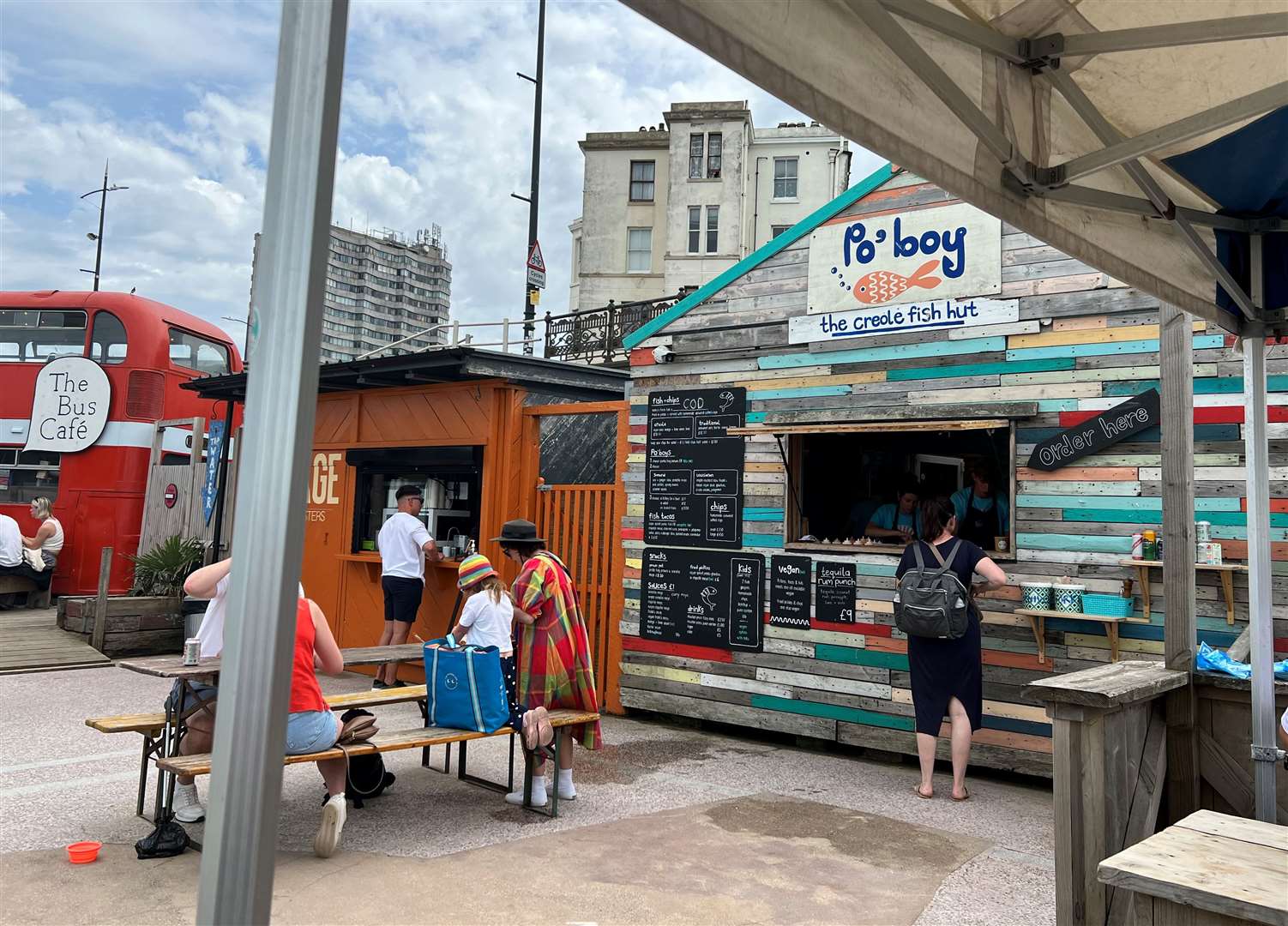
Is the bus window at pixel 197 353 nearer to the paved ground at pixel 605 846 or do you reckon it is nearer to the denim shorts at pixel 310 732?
the paved ground at pixel 605 846

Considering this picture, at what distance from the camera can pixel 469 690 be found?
18.2 feet

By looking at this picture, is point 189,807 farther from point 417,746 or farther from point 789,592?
point 789,592

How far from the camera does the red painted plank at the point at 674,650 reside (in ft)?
27.0

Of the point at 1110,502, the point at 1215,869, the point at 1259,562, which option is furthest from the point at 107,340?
the point at 1215,869

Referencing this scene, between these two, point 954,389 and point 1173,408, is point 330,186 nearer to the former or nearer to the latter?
point 1173,408

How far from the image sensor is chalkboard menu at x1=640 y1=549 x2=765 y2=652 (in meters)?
8.05

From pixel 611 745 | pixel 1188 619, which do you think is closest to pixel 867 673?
pixel 611 745

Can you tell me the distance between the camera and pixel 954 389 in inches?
283

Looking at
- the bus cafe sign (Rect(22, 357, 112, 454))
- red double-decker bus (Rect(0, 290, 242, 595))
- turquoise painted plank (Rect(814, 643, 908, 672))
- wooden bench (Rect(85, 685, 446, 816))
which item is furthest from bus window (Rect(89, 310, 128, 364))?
turquoise painted plank (Rect(814, 643, 908, 672))

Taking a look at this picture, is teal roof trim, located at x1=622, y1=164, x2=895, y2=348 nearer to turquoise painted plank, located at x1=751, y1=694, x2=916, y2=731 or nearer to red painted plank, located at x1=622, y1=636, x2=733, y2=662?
red painted plank, located at x1=622, y1=636, x2=733, y2=662

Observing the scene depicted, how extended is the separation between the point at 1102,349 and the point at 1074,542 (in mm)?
1317

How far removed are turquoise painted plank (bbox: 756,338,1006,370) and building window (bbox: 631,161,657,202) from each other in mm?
28549

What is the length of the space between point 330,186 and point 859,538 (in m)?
6.71

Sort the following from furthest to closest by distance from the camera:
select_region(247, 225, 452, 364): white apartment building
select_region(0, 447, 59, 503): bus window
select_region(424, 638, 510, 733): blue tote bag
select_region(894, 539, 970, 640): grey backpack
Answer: select_region(247, 225, 452, 364): white apartment building
select_region(0, 447, 59, 503): bus window
select_region(894, 539, 970, 640): grey backpack
select_region(424, 638, 510, 733): blue tote bag
